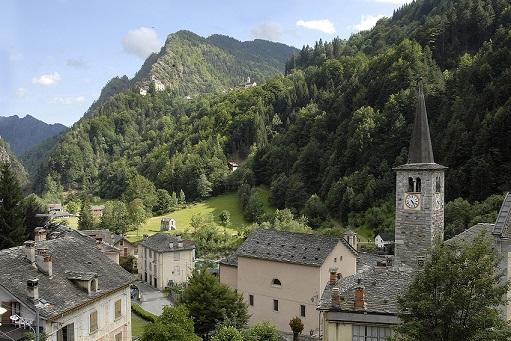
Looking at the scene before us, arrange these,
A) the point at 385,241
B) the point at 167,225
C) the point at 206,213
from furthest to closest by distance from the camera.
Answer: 1. the point at 206,213
2. the point at 167,225
3. the point at 385,241

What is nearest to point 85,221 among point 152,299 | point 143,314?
point 152,299

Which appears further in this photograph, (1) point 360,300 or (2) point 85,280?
(2) point 85,280

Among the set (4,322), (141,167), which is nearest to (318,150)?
(141,167)

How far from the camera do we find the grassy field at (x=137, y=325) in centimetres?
4307

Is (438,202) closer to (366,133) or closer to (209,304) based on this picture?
(209,304)

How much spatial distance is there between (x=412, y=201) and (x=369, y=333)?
1967cm

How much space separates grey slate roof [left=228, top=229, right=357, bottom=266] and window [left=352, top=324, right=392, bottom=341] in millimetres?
19973

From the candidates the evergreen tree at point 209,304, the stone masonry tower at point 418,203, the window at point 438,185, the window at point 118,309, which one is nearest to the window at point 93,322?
the window at point 118,309

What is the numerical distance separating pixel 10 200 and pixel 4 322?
1978 cm

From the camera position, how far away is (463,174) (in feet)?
272

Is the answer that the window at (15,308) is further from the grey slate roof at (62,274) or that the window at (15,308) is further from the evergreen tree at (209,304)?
the evergreen tree at (209,304)

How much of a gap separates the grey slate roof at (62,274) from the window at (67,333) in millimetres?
1121

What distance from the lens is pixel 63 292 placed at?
28.2 metres

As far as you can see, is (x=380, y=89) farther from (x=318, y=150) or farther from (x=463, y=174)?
(x=463, y=174)
